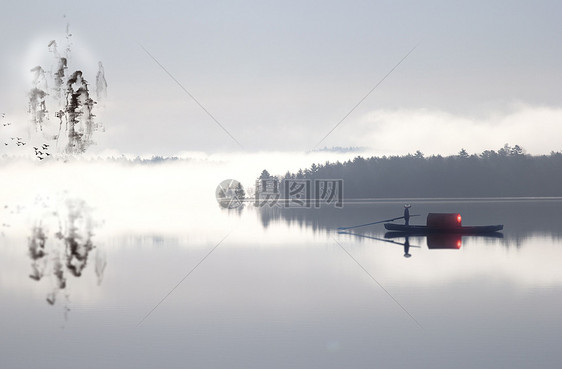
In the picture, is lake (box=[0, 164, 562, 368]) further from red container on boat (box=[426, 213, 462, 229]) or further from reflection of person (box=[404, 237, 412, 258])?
red container on boat (box=[426, 213, 462, 229])

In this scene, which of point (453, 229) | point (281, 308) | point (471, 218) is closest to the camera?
point (281, 308)

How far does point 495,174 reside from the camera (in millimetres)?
197625

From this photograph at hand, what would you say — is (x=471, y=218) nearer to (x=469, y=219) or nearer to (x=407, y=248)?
(x=469, y=219)

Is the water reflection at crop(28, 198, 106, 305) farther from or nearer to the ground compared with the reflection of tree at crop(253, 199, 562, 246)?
nearer to the ground

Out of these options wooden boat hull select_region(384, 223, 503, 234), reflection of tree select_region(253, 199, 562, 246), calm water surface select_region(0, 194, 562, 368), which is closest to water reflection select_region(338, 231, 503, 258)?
wooden boat hull select_region(384, 223, 503, 234)

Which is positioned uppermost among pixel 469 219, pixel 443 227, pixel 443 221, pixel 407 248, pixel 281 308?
pixel 443 221

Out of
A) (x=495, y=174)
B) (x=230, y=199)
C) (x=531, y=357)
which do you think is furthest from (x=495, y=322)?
(x=495, y=174)

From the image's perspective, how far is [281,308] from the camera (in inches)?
725

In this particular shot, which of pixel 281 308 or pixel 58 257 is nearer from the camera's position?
pixel 281 308

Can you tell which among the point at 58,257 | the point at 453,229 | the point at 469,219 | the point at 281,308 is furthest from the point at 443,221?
the point at 281,308

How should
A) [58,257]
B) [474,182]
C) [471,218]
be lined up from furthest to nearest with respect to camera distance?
[474,182] < [471,218] < [58,257]

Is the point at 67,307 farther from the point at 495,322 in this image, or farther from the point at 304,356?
the point at 495,322

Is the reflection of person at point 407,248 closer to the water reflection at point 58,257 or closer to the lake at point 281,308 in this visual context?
the lake at point 281,308

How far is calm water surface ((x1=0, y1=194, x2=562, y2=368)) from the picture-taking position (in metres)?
13.4
